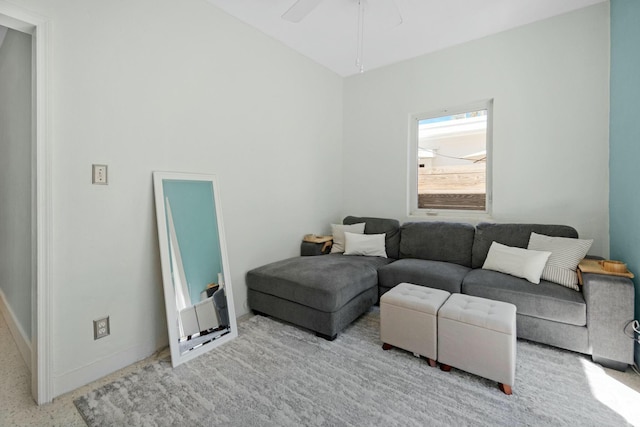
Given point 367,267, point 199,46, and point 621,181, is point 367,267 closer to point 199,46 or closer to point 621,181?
point 621,181

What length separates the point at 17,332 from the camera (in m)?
2.24

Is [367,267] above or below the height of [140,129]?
below

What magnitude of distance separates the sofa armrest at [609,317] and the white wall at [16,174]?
377 cm

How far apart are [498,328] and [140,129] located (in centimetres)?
267

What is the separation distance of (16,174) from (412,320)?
3143 mm

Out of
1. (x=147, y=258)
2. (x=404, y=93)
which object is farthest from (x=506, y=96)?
(x=147, y=258)

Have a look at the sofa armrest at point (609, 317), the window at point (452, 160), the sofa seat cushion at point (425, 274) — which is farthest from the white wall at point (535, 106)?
the sofa armrest at point (609, 317)

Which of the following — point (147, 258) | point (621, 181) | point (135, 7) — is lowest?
point (147, 258)

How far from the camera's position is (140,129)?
6.66ft

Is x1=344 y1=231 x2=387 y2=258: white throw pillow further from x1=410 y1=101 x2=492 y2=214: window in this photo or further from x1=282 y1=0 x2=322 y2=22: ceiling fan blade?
x1=282 y1=0 x2=322 y2=22: ceiling fan blade

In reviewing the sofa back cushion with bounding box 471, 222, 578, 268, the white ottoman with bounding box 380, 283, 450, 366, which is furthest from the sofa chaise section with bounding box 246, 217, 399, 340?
the sofa back cushion with bounding box 471, 222, 578, 268

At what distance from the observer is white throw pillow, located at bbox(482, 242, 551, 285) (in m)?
2.29

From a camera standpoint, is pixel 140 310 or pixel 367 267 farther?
pixel 367 267

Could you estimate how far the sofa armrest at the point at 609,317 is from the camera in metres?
1.84
